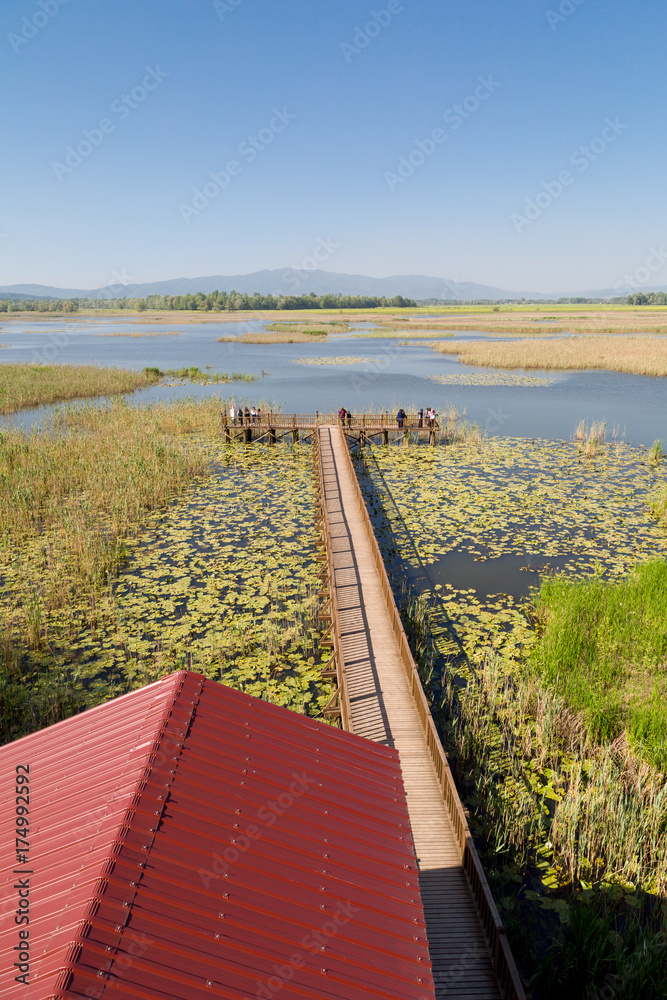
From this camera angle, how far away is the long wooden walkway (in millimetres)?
6617

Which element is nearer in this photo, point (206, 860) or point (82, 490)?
point (206, 860)

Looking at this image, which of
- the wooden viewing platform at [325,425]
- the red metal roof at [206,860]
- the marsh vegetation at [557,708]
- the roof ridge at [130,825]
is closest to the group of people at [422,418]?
the wooden viewing platform at [325,425]

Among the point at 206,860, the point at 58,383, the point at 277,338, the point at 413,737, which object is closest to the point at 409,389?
the point at 58,383

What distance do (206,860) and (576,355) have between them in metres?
66.7

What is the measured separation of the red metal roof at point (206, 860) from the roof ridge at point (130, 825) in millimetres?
12

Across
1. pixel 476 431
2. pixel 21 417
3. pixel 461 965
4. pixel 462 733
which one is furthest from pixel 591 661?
pixel 21 417

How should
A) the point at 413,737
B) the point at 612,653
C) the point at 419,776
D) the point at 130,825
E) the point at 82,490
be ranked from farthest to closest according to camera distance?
the point at 82,490 < the point at 612,653 < the point at 413,737 < the point at 419,776 < the point at 130,825

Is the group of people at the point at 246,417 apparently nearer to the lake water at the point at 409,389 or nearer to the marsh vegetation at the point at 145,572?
the marsh vegetation at the point at 145,572

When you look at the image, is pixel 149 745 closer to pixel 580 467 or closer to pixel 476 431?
pixel 580 467

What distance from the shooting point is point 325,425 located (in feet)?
114

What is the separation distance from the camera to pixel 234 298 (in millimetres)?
190750

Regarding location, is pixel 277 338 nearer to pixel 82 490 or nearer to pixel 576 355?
pixel 576 355

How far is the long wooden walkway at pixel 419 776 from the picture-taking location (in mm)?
6617

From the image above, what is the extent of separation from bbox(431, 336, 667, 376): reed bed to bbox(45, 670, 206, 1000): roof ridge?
59.9 m
